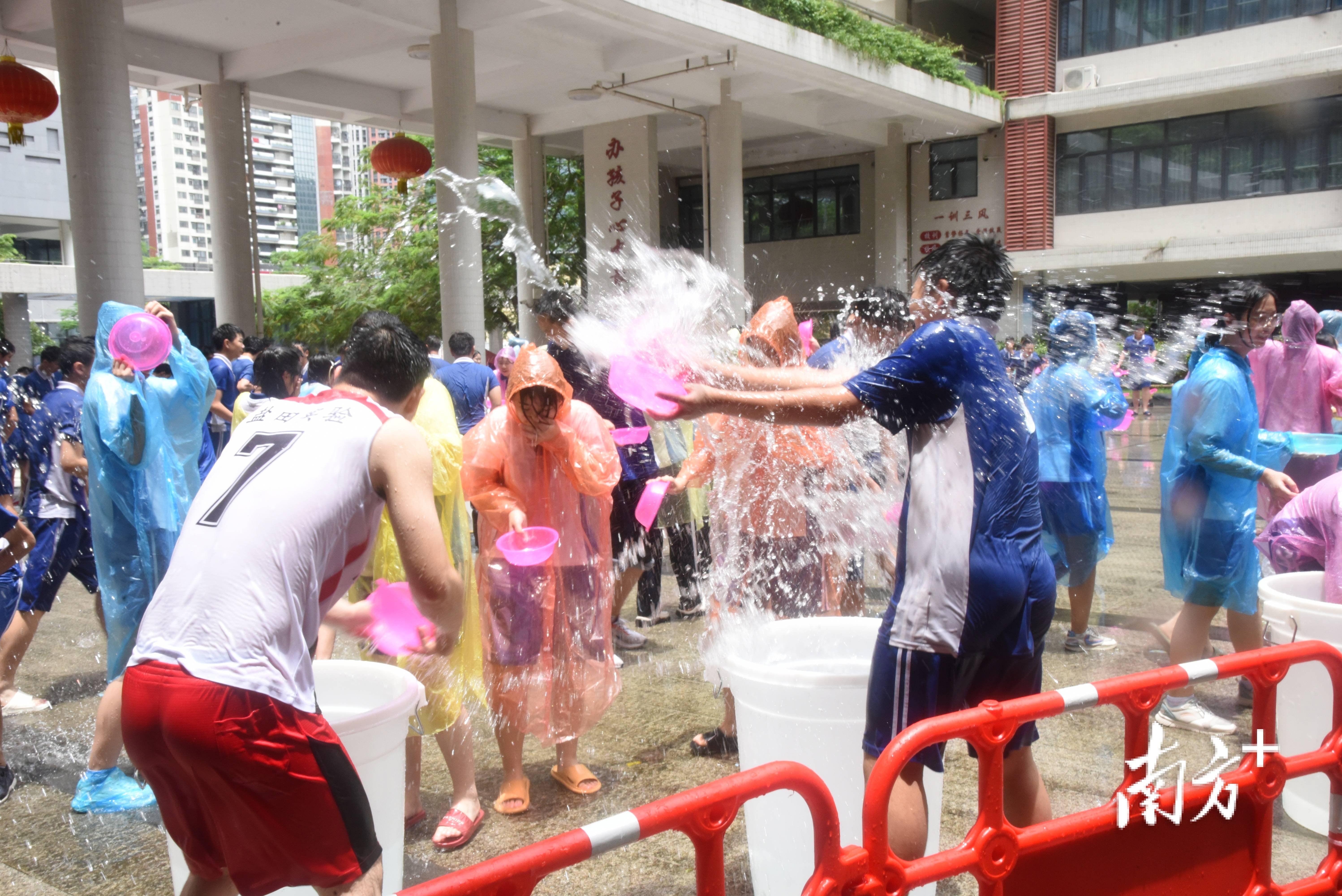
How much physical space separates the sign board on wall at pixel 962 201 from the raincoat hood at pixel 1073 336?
53.4 feet

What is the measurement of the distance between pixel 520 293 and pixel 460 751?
47.0 ft

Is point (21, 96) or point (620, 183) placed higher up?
point (620, 183)

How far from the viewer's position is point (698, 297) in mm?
4680

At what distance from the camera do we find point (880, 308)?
434 cm

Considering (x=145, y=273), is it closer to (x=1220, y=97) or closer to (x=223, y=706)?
(x=1220, y=97)

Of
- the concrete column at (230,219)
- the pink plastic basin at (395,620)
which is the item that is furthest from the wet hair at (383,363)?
the concrete column at (230,219)

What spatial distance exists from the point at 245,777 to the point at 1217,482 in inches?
149

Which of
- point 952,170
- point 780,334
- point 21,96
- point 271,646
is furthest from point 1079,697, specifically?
point 952,170

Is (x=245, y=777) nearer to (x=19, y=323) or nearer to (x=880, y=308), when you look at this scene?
(x=880, y=308)

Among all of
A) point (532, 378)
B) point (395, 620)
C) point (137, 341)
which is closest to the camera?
point (395, 620)

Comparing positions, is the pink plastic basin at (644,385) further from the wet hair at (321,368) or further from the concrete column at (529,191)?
the concrete column at (529,191)

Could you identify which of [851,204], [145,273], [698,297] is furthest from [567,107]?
[145,273]

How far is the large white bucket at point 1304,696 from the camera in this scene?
9.79 feet

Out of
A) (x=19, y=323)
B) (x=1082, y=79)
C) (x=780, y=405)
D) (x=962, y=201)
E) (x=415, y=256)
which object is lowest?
(x=780, y=405)
